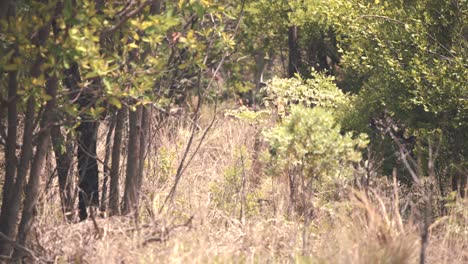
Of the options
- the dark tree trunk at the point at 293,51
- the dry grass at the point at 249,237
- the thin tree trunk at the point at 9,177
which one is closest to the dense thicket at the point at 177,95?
the thin tree trunk at the point at 9,177

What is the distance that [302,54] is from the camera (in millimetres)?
12398

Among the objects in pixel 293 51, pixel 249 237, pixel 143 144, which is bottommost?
pixel 249 237

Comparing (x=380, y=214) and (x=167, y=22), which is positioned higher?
(x=167, y=22)

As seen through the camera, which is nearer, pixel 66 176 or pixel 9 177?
pixel 9 177

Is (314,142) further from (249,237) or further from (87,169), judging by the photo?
(87,169)

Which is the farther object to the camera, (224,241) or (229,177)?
(229,177)

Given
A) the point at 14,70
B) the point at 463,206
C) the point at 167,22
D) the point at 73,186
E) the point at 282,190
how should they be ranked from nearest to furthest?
the point at 167,22 < the point at 14,70 < the point at 463,206 < the point at 73,186 < the point at 282,190

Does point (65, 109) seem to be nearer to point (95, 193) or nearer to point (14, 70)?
point (14, 70)

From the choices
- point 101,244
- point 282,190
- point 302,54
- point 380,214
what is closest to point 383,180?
point 282,190

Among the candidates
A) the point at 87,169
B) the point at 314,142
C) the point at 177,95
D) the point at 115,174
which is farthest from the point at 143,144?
the point at 177,95

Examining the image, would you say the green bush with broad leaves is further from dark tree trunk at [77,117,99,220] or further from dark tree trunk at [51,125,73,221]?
dark tree trunk at [51,125,73,221]

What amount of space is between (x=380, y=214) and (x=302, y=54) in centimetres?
705

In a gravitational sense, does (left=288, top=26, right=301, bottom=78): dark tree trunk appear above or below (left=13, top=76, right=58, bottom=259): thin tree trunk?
above

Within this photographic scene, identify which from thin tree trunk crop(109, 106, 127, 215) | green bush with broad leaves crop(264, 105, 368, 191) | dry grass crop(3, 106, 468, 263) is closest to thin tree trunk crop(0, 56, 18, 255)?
dry grass crop(3, 106, 468, 263)
